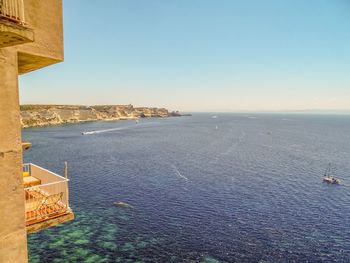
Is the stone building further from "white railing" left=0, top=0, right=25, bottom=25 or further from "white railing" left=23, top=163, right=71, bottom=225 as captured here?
"white railing" left=23, top=163, right=71, bottom=225

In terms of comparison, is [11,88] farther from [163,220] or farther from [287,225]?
[287,225]

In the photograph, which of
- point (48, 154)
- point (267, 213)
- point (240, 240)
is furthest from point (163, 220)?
point (48, 154)

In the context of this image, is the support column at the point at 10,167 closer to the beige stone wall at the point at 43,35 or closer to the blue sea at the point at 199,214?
the beige stone wall at the point at 43,35

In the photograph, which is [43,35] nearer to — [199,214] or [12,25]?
[12,25]

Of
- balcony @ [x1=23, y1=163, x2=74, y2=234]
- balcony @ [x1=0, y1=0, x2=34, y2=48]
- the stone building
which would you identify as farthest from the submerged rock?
balcony @ [x1=0, y1=0, x2=34, y2=48]

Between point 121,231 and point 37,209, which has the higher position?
point 37,209

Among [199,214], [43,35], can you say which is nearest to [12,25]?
[43,35]
